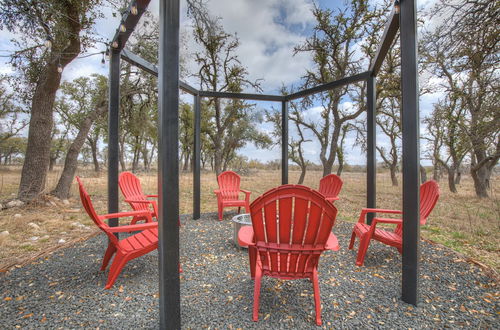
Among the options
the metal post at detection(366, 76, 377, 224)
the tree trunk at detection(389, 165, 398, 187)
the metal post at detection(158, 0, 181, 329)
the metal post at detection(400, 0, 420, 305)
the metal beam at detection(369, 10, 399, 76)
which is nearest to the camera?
the metal post at detection(158, 0, 181, 329)

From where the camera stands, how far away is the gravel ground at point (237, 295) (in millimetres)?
1549

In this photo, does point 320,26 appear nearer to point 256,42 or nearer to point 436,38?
point 256,42

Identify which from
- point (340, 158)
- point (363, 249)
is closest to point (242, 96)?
point (363, 249)

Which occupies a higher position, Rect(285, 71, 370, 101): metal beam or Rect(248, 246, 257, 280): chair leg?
Rect(285, 71, 370, 101): metal beam

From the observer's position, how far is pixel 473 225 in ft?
13.1

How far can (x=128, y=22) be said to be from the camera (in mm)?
2736

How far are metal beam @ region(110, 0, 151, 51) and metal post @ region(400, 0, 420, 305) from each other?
2534 mm

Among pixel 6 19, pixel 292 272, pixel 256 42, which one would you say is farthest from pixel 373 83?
pixel 6 19

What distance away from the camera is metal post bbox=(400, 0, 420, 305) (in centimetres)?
176

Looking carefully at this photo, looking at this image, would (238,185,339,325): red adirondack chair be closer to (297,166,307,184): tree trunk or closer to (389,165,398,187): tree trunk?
(297,166,307,184): tree trunk

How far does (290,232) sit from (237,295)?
2.34ft

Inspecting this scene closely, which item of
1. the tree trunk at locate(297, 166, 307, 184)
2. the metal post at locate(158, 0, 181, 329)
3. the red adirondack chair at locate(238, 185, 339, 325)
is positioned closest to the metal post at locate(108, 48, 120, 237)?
the metal post at locate(158, 0, 181, 329)

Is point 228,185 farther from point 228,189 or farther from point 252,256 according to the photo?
point 252,256

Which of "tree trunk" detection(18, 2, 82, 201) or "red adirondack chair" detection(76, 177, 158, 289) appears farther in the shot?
"tree trunk" detection(18, 2, 82, 201)
